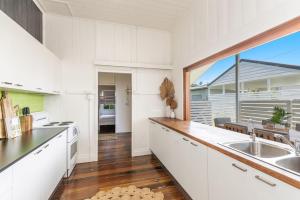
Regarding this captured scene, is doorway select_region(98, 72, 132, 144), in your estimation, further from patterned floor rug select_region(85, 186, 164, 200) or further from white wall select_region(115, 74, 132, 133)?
patterned floor rug select_region(85, 186, 164, 200)

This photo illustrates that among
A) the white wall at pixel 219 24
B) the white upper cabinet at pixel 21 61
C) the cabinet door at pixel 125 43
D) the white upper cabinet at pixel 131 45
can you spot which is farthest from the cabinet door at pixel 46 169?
the white wall at pixel 219 24

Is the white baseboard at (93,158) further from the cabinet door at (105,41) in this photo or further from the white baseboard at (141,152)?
the cabinet door at (105,41)

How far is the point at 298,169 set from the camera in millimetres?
1190

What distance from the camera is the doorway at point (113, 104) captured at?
6.15 meters

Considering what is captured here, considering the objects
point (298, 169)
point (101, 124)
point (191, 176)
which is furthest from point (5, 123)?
point (101, 124)

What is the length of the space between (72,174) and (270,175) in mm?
2977

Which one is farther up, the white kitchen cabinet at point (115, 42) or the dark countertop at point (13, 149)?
the white kitchen cabinet at point (115, 42)

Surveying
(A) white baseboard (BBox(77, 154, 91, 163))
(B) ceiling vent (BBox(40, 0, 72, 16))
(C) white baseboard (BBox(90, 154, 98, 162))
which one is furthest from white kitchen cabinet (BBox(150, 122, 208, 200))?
(B) ceiling vent (BBox(40, 0, 72, 16))

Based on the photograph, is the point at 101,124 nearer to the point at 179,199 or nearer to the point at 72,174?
the point at 72,174

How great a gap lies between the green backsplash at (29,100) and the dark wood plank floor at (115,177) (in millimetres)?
1385

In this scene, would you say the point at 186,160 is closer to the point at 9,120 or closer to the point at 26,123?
the point at 9,120

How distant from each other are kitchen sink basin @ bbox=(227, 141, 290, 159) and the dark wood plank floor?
112cm

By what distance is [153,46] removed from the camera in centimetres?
397

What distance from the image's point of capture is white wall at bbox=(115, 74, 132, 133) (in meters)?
6.22
